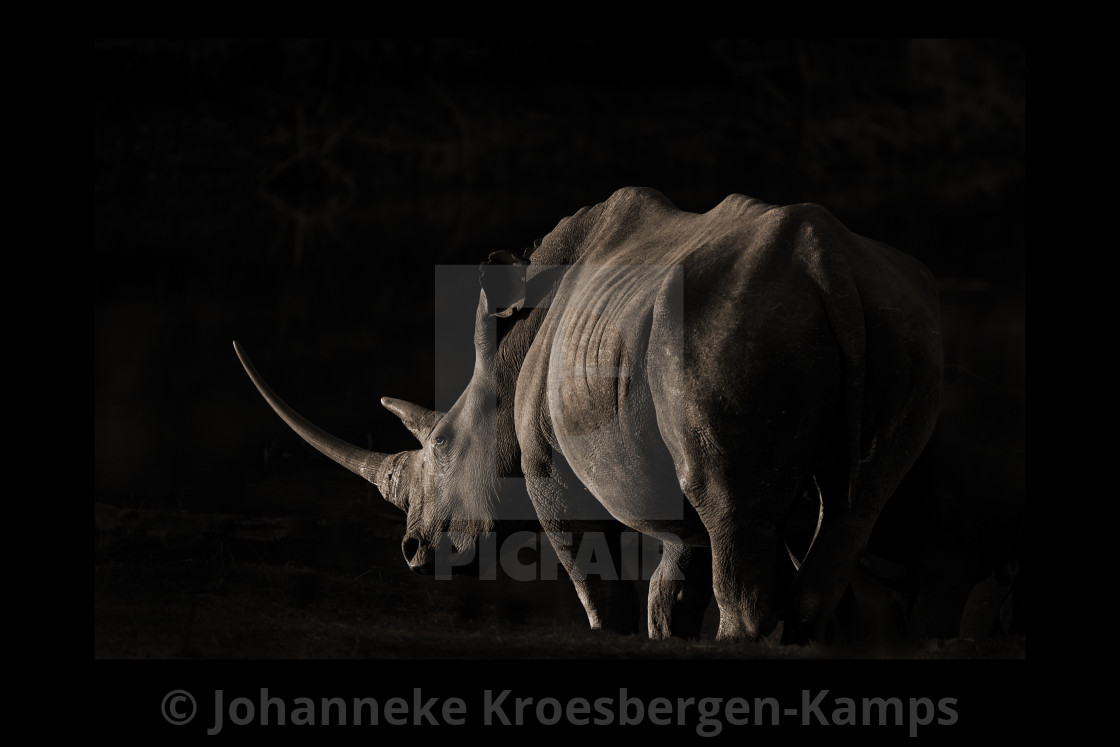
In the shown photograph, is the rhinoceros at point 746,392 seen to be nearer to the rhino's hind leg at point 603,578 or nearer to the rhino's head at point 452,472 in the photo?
the rhino's hind leg at point 603,578

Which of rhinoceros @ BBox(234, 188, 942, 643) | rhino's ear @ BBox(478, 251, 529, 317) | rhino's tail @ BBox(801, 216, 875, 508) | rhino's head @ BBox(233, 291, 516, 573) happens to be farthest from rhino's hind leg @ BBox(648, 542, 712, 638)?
rhino's tail @ BBox(801, 216, 875, 508)

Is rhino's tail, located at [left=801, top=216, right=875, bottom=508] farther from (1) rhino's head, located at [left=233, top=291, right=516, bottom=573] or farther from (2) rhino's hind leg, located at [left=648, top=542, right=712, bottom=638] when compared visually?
(1) rhino's head, located at [left=233, top=291, right=516, bottom=573]

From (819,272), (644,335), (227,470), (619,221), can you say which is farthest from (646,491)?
(227,470)

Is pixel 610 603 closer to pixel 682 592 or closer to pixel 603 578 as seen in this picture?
pixel 603 578

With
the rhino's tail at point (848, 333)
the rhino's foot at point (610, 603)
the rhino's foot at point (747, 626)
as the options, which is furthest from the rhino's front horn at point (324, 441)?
the rhino's tail at point (848, 333)

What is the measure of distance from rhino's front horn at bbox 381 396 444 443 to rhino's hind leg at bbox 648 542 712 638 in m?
1.48

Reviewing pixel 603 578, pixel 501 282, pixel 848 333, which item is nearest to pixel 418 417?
pixel 501 282

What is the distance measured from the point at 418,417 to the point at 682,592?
1779 mm

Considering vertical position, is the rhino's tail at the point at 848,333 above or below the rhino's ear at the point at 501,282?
below

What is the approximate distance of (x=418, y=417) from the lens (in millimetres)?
9281

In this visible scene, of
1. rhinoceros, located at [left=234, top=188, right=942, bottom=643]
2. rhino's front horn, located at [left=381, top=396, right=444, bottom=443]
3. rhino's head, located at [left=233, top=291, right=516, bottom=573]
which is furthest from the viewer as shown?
rhino's front horn, located at [left=381, top=396, right=444, bottom=443]

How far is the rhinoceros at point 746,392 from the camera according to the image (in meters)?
6.73

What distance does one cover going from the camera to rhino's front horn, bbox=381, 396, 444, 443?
30.2 feet

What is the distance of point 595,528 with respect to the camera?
8.45m
